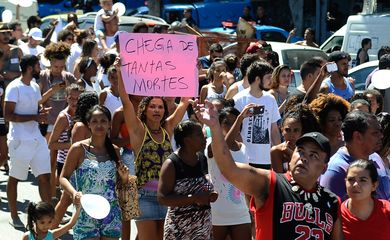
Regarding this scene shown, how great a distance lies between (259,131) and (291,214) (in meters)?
4.08

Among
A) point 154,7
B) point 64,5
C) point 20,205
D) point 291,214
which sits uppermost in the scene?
point 64,5

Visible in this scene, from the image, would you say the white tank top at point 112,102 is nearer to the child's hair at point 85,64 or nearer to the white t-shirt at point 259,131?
the white t-shirt at point 259,131

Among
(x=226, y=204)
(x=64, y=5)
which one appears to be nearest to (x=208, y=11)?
(x=64, y=5)

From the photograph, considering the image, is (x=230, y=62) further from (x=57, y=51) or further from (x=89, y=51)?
(x=57, y=51)

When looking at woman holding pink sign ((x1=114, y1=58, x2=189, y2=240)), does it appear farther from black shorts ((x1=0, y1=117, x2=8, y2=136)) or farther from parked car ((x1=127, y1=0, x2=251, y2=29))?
parked car ((x1=127, y1=0, x2=251, y2=29))

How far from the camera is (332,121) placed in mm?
7113

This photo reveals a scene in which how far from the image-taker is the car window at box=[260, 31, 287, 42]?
73.7 feet

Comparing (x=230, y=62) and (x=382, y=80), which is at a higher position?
(x=230, y=62)

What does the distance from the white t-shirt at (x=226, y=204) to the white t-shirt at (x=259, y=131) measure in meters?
1.56

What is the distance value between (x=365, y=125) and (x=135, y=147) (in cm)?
218

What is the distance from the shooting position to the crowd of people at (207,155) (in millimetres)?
4914

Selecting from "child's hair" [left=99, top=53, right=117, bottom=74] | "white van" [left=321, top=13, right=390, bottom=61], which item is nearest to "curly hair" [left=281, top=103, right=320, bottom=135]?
"child's hair" [left=99, top=53, right=117, bottom=74]

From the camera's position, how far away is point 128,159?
27.1ft

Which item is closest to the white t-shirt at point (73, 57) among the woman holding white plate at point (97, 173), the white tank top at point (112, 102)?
the white tank top at point (112, 102)
